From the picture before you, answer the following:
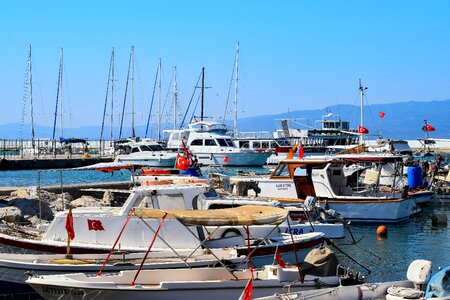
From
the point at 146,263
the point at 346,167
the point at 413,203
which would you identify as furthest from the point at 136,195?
the point at 346,167

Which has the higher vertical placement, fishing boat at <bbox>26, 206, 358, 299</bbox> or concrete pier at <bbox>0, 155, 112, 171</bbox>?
fishing boat at <bbox>26, 206, 358, 299</bbox>

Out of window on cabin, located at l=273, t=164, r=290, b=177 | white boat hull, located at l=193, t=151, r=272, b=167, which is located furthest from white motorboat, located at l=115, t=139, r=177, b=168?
window on cabin, located at l=273, t=164, r=290, b=177

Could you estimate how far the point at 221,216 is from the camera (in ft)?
44.4

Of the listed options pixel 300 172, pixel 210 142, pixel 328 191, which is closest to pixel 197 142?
pixel 210 142

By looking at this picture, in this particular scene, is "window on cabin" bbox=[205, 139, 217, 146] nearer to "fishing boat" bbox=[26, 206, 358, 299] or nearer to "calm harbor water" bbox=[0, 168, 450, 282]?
"calm harbor water" bbox=[0, 168, 450, 282]

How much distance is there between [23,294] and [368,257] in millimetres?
10396

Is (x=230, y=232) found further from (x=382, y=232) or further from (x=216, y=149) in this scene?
(x=216, y=149)

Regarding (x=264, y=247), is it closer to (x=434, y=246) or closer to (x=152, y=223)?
(x=152, y=223)

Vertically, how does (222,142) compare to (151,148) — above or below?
above

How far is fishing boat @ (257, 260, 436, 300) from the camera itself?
12.0 metres

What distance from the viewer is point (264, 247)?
53.0 feet

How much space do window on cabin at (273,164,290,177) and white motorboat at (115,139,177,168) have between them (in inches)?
1197

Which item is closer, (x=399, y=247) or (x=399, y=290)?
(x=399, y=290)

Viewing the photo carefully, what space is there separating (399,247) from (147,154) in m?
40.1
